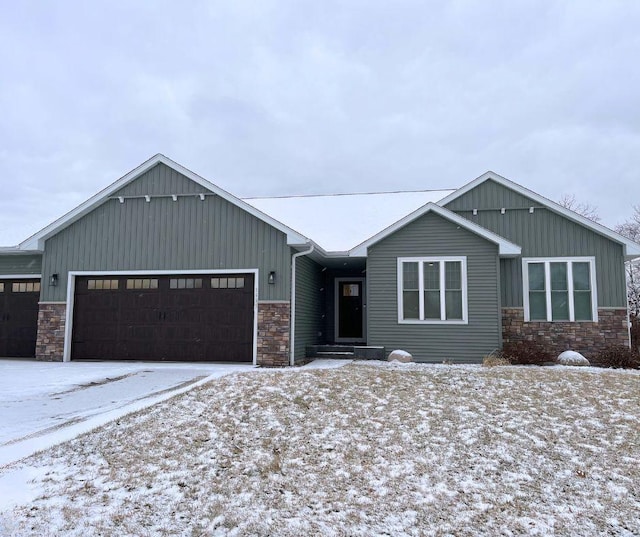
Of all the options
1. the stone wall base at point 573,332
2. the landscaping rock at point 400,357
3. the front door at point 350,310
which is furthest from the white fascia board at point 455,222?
the front door at point 350,310

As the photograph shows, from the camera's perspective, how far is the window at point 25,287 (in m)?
→ 14.2

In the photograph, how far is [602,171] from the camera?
41.6 meters

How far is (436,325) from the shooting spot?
1268cm

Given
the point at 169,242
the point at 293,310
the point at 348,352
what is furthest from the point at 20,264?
the point at 348,352

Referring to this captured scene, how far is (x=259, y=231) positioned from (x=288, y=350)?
3.09 meters

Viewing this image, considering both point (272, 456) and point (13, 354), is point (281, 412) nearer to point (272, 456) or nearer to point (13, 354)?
point (272, 456)

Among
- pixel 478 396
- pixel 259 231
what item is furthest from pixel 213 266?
pixel 478 396

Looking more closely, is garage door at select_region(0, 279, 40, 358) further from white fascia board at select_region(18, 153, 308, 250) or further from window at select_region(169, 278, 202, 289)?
window at select_region(169, 278, 202, 289)

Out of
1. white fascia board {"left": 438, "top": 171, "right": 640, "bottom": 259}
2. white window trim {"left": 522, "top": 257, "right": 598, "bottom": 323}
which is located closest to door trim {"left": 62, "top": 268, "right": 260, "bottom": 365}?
white fascia board {"left": 438, "top": 171, "right": 640, "bottom": 259}

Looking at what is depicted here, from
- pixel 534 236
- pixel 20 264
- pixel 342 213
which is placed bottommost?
pixel 20 264

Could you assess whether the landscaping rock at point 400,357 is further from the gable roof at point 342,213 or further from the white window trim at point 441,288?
the gable roof at point 342,213

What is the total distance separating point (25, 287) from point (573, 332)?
15.4 m

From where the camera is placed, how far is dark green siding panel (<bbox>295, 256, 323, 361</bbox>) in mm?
12864

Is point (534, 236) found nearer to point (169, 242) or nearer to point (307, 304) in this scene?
point (307, 304)
